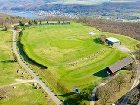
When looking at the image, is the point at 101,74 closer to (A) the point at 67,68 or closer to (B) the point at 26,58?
(A) the point at 67,68

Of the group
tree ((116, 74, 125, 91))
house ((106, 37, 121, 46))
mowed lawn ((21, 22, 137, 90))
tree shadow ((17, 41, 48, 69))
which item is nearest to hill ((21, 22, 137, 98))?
mowed lawn ((21, 22, 137, 90))

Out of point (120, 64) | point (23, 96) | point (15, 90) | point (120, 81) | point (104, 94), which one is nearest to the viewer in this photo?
point (104, 94)

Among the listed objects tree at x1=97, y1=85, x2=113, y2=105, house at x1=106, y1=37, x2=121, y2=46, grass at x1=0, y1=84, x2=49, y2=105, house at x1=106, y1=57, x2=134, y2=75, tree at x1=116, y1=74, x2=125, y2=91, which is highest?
house at x1=106, y1=37, x2=121, y2=46

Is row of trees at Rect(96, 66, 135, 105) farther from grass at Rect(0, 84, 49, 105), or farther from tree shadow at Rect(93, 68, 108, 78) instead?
grass at Rect(0, 84, 49, 105)

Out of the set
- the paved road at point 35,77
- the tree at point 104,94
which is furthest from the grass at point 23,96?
the tree at point 104,94

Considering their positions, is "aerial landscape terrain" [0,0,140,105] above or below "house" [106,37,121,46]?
below

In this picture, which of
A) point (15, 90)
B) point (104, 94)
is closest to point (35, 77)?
point (15, 90)

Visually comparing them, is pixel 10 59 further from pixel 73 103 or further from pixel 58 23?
pixel 58 23
